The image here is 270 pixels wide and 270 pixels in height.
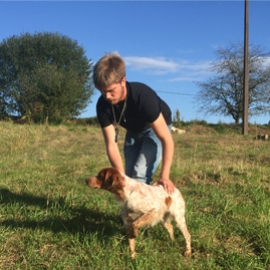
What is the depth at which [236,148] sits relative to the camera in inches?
413

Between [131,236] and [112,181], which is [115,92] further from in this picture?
[131,236]

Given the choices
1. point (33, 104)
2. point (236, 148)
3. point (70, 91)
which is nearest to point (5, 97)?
point (33, 104)

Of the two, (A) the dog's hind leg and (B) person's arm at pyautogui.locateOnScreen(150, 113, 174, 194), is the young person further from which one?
(A) the dog's hind leg

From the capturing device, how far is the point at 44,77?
1074 inches

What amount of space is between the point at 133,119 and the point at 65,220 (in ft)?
4.73

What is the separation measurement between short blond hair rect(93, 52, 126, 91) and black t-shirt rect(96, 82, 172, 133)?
0.33 meters

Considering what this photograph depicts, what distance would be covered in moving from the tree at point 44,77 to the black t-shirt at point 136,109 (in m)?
22.9

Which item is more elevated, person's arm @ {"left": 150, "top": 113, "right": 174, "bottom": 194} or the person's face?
the person's face

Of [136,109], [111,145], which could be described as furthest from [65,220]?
[136,109]

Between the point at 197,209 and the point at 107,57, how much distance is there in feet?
8.04

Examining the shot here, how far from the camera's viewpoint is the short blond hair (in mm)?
3037

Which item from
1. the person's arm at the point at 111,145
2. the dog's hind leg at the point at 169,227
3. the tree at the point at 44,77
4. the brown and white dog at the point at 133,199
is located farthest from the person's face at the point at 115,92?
the tree at the point at 44,77

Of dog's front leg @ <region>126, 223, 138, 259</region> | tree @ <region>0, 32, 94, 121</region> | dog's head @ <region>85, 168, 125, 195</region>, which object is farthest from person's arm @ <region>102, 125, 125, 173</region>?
tree @ <region>0, 32, 94, 121</region>

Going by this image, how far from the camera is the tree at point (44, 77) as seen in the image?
2650 centimetres
